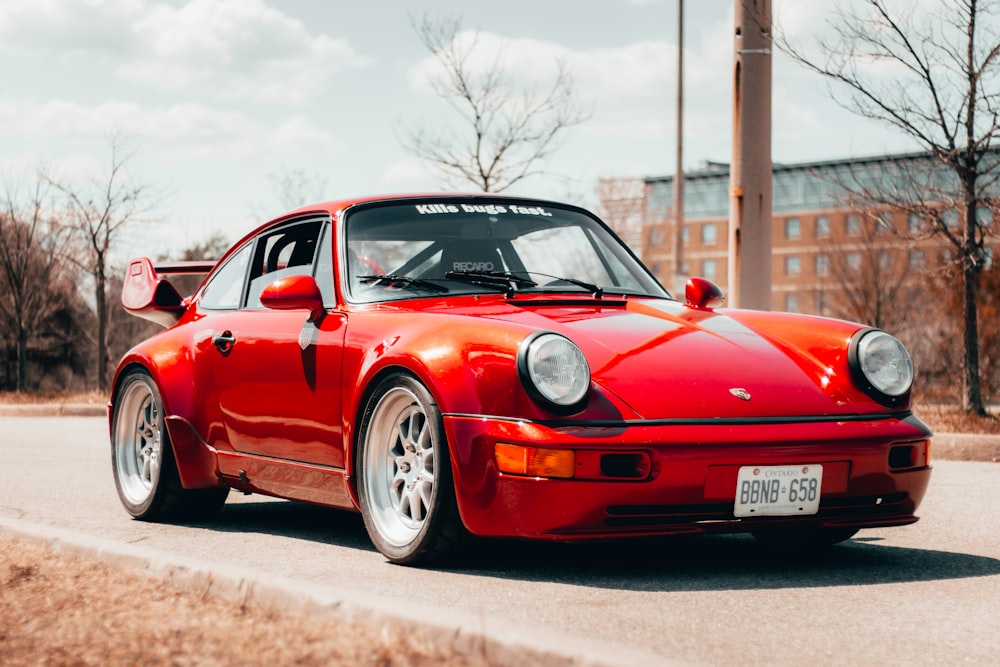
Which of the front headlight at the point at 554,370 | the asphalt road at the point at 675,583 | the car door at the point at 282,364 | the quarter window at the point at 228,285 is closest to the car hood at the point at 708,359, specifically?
the front headlight at the point at 554,370

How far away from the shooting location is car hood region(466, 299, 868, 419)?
4.59 metres

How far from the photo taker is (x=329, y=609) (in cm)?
364

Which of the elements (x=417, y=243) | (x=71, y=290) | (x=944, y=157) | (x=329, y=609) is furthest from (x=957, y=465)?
(x=71, y=290)

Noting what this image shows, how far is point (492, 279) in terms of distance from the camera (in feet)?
18.4

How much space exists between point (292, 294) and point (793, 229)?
9620 centimetres

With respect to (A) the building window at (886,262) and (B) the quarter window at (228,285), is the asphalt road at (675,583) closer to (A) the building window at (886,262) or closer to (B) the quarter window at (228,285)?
(B) the quarter window at (228,285)

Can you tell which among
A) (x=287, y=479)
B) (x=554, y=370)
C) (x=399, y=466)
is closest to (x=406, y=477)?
(x=399, y=466)

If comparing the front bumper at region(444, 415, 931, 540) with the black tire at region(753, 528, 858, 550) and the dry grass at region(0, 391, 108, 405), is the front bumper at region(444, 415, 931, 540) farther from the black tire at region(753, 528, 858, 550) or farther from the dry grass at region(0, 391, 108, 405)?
the dry grass at region(0, 391, 108, 405)

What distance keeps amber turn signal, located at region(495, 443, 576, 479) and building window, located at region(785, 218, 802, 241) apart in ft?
317

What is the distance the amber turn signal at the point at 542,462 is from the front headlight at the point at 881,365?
51.9 inches

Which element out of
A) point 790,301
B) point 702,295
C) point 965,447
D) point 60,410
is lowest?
point 790,301

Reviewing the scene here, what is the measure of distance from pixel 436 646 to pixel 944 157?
35.5ft

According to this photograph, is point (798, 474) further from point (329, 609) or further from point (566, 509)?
point (329, 609)

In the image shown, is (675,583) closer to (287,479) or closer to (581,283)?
(581,283)
